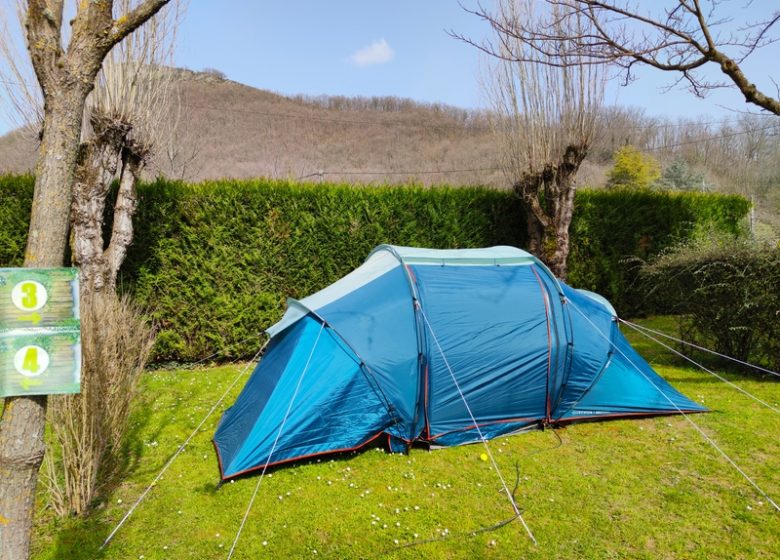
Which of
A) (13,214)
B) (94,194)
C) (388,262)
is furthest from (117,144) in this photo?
(388,262)

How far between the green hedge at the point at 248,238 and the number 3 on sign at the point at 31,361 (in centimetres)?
483

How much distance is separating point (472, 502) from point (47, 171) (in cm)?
312

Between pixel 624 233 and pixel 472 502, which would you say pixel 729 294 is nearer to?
pixel 624 233

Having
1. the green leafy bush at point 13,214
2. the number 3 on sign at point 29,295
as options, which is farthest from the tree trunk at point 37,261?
the green leafy bush at point 13,214

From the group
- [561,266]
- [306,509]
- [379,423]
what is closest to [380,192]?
[561,266]

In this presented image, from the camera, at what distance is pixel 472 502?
136 inches

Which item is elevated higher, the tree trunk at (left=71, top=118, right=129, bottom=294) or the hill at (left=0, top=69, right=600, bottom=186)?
the hill at (left=0, top=69, right=600, bottom=186)

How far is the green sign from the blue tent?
1910 millimetres

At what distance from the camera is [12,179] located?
20.0ft

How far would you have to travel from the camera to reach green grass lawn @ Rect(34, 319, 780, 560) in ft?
9.77

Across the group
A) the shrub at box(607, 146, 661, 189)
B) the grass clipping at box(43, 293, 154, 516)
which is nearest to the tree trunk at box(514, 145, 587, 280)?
the grass clipping at box(43, 293, 154, 516)

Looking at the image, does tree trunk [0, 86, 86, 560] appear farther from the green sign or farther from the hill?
the hill

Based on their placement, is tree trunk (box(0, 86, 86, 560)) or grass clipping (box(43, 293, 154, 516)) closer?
tree trunk (box(0, 86, 86, 560))

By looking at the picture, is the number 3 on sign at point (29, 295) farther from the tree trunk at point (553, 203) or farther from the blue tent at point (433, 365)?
the tree trunk at point (553, 203)
